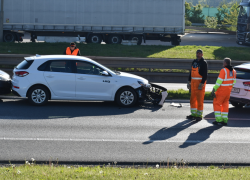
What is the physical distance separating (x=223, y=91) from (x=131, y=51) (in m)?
14.1

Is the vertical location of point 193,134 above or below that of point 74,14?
below

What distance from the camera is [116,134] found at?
26.2ft

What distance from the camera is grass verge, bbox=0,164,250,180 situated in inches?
194

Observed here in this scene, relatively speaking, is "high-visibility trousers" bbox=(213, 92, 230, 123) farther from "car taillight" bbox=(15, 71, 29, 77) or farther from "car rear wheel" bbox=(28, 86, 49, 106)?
"car taillight" bbox=(15, 71, 29, 77)

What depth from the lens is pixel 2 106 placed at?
10.7m

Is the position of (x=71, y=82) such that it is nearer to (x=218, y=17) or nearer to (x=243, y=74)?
(x=243, y=74)

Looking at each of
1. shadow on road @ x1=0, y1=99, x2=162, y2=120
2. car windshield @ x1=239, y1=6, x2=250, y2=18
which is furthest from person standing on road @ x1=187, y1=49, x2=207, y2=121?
car windshield @ x1=239, y1=6, x2=250, y2=18

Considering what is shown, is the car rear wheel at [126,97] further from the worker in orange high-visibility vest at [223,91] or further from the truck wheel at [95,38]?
the truck wheel at [95,38]

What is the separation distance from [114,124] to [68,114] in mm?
1622

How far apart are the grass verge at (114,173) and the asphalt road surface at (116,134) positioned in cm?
66

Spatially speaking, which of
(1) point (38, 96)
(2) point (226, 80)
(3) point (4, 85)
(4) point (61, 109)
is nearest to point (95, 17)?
(3) point (4, 85)

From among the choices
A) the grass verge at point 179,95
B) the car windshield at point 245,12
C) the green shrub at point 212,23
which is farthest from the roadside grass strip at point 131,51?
the green shrub at point 212,23

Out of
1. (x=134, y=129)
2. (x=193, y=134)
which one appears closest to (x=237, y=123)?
(x=193, y=134)

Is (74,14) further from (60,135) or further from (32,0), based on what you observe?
(60,135)
